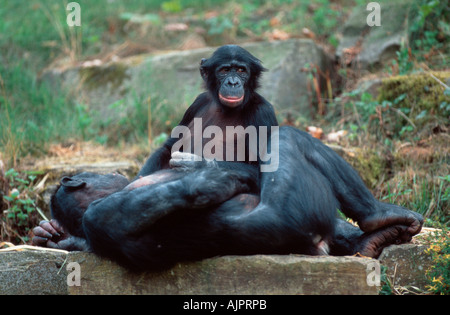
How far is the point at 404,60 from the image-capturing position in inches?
287

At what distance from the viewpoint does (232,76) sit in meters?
4.24

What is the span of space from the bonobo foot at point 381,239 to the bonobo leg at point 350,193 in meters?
0.05

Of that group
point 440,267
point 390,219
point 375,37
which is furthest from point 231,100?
point 375,37

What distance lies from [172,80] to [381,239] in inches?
214

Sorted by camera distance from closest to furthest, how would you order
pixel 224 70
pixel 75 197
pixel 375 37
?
pixel 75 197
pixel 224 70
pixel 375 37

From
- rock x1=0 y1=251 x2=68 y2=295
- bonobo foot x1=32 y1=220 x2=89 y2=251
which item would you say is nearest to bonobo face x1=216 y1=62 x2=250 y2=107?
bonobo foot x1=32 y1=220 x2=89 y2=251

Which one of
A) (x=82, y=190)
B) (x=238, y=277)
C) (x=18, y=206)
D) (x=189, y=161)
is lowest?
(x=18, y=206)

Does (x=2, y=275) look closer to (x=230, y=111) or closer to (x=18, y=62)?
(x=230, y=111)

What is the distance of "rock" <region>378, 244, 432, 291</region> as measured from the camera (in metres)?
3.66

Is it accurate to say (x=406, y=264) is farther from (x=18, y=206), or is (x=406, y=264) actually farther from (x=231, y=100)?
(x=18, y=206)

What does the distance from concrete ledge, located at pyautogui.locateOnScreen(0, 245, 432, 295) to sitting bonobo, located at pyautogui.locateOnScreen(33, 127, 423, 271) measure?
0.27 ft

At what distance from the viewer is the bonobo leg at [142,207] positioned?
310 cm

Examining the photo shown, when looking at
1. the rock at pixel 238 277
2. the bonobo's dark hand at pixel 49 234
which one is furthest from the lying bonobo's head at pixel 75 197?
the rock at pixel 238 277

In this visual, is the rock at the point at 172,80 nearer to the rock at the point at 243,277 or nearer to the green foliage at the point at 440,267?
the green foliage at the point at 440,267
